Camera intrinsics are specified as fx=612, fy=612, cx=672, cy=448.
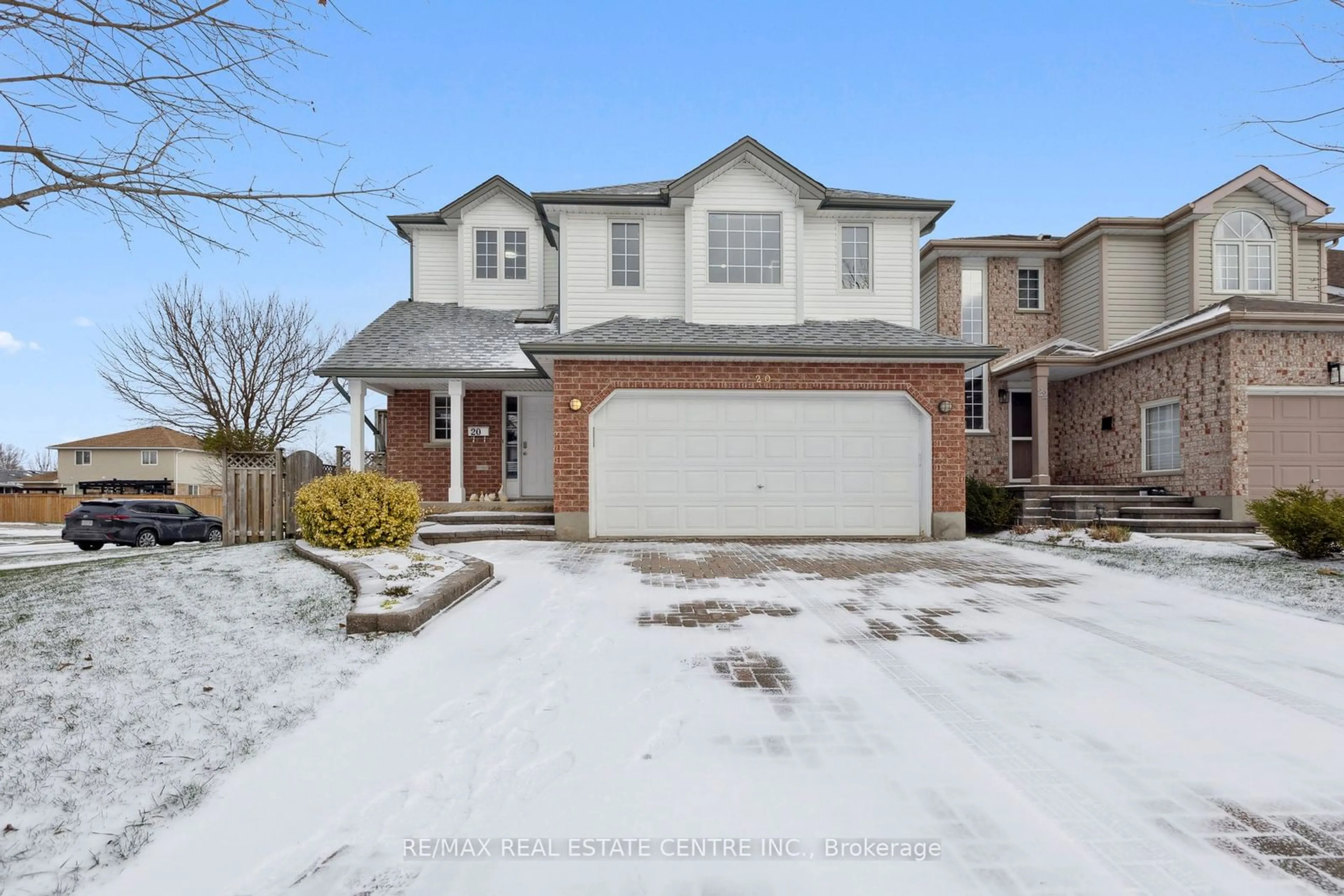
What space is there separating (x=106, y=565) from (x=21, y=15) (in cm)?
734

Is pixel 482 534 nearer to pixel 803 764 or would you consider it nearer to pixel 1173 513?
pixel 803 764

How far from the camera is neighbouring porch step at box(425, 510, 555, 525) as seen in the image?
1107cm

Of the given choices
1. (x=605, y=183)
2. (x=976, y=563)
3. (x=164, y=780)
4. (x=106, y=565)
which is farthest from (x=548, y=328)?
(x=164, y=780)

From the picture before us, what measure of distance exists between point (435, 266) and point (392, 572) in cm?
1099

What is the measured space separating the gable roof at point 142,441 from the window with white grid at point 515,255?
1394 inches

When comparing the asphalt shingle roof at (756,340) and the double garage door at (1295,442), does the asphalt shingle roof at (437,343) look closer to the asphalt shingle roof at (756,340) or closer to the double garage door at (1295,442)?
the asphalt shingle roof at (756,340)

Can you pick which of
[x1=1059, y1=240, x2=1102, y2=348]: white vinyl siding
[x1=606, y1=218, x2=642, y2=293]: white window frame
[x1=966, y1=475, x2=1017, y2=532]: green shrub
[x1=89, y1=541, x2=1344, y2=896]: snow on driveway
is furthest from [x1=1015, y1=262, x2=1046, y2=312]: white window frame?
[x1=89, y1=541, x2=1344, y2=896]: snow on driveway

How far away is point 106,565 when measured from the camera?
7.85 m

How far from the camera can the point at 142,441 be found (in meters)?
39.5

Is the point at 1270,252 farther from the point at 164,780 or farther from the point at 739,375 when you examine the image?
the point at 164,780

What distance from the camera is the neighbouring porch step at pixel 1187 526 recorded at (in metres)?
10.8

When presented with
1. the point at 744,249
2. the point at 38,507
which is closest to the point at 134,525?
the point at 744,249

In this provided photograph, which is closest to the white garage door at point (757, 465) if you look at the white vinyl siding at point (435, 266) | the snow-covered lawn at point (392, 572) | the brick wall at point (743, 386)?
the brick wall at point (743, 386)

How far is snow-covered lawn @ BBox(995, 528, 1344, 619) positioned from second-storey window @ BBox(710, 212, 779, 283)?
661 cm
